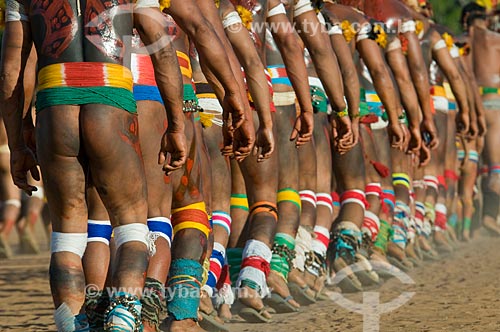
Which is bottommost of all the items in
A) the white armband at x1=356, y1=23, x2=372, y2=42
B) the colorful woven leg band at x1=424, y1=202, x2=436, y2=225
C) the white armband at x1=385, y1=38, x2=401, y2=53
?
the colorful woven leg band at x1=424, y1=202, x2=436, y2=225

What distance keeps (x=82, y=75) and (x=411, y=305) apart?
2992mm

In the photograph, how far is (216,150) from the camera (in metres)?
6.85

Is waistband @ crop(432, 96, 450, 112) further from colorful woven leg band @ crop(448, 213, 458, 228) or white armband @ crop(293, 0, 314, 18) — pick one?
white armband @ crop(293, 0, 314, 18)

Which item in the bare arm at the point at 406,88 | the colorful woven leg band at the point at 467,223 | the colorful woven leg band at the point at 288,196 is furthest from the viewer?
the colorful woven leg band at the point at 467,223

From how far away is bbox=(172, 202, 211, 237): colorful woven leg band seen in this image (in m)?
5.88

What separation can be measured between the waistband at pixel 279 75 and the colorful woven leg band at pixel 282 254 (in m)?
0.99

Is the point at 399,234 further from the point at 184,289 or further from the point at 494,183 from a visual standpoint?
the point at 184,289

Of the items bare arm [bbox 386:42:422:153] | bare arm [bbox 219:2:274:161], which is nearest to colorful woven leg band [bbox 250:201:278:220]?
bare arm [bbox 219:2:274:161]

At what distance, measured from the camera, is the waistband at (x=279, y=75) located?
7605 mm

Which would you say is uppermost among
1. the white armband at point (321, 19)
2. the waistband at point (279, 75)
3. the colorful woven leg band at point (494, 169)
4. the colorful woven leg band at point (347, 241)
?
the white armband at point (321, 19)

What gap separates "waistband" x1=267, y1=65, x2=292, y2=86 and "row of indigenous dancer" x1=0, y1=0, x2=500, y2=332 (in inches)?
0.4

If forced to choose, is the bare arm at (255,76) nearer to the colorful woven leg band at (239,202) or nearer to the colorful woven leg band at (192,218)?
the colorful woven leg band at (192,218)

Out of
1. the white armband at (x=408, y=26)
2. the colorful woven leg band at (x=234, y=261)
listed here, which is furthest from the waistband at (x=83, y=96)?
the white armband at (x=408, y=26)

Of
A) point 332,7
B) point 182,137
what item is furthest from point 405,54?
point 182,137
